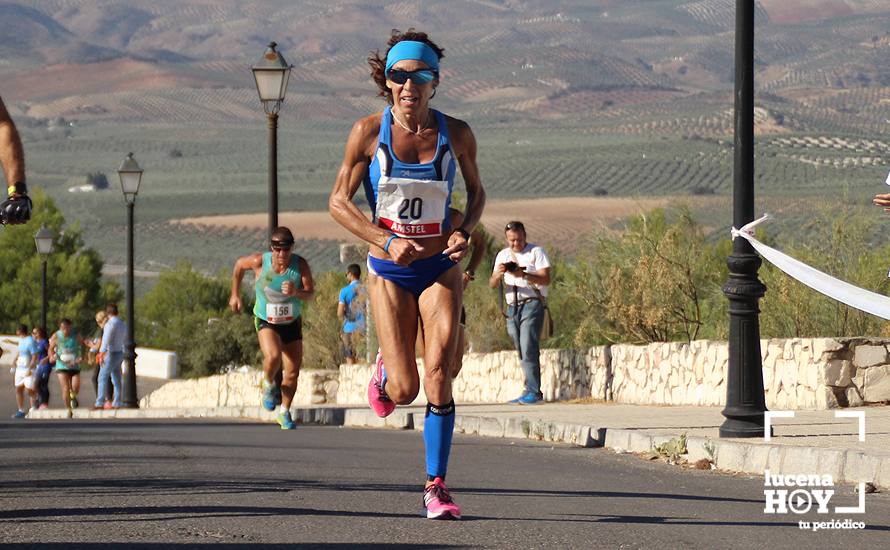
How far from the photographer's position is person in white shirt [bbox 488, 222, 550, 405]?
14688mm

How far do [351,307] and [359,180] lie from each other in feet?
39.8

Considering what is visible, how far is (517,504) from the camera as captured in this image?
7273 mm

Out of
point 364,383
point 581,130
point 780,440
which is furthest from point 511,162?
point 780,440

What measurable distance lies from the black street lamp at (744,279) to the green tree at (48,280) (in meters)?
46.3

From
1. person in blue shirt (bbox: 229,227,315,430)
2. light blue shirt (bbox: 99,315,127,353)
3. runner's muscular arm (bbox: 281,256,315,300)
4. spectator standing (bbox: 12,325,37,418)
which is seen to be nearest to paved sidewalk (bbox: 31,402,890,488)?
person in blue shirt (bbox: 229,227,315,430)

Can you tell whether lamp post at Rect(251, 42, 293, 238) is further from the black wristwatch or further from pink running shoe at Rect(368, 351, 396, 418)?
the black wristwatch

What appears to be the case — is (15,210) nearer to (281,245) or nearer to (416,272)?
(416,272)

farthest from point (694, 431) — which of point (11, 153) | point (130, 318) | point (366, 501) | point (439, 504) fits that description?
point (130, 318)

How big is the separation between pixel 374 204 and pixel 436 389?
101 cm

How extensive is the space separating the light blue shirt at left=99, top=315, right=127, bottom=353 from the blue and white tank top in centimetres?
1511

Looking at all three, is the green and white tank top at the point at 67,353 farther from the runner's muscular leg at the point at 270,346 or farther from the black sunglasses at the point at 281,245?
the black sunglasses at the point at 281,245

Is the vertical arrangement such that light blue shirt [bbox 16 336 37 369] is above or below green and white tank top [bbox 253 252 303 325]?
below

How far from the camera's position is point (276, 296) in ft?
41.9

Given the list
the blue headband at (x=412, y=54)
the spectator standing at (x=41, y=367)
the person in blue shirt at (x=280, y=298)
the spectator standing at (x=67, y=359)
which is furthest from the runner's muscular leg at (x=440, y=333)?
the spectator standing at (x=41, y=367)
